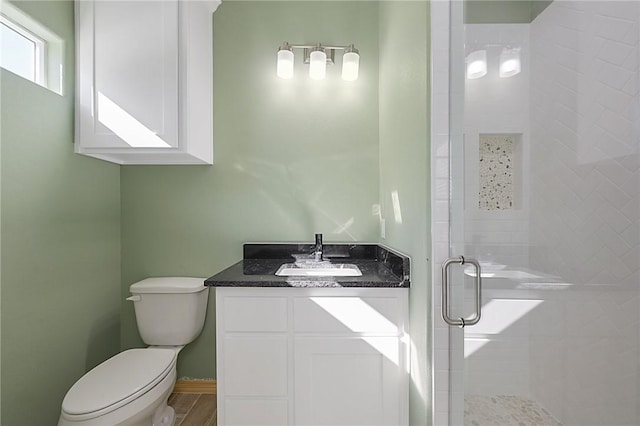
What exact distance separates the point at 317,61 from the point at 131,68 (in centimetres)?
101

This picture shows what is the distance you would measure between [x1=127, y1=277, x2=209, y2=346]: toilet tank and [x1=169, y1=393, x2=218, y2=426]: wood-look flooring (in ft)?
1.32

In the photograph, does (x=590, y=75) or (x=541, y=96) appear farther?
(x=541, y=96)

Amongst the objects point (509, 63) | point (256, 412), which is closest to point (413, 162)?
point (509, 63)

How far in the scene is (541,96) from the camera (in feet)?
2.48

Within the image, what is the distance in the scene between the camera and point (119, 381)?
1527 mm

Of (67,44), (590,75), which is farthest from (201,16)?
(590,75)

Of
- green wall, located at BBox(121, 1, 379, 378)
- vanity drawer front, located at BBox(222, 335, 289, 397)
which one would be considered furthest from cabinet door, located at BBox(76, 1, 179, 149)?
vanity drawer front, located at BBox(222, 335, 289, 397)

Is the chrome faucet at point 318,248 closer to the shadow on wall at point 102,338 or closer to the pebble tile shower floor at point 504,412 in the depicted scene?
the pebble tile shower floor at point 504,412

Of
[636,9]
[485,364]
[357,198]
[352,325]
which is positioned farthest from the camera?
[357,198]

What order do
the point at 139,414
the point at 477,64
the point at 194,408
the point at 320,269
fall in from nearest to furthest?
the point at 477,64 → the point at 139,414 → the point at 320,269 → the point at 194,408

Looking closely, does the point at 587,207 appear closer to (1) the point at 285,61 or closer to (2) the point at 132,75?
(1) the point at 285,61

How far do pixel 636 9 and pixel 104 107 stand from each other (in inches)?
80.4

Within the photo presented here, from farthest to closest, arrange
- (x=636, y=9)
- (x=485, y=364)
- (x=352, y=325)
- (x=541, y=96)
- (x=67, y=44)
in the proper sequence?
1. (x=67, y=44)
2. (x=352, y=325)
3. (x=485, y=364)
4. (x=541, y=96)
5. (x=636, y=9)

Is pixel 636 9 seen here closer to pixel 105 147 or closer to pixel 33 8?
pixel 105 147
